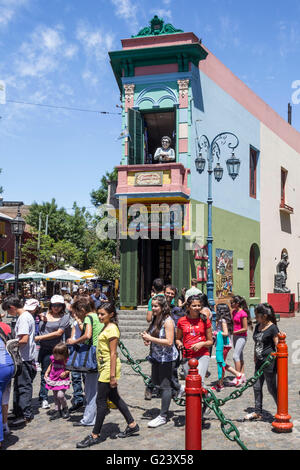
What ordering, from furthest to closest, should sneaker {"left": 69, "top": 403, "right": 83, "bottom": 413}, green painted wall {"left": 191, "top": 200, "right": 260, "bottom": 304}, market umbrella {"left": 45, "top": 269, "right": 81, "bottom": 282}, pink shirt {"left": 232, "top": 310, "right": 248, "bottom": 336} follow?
market umbrella {"left": 45, "top": 269, "right": 81, "bottom": 282}, green painted wall {"left": 191, "top": 200, "right": 260, "bottom": 304}, pink shirt {"left": 232, "top": 310, "right": 248, "bottom": 336}, sneaker {"left": 69, "top": 403, "right": 83, "bottom": 413}

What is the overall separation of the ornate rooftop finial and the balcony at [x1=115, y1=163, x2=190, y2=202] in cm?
518

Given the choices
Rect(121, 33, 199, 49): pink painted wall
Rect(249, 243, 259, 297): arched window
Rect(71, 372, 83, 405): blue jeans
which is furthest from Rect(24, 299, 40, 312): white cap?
Rect(249, 243, 259, 297): arched window

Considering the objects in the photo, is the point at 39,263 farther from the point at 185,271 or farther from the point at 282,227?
the point at 185,271

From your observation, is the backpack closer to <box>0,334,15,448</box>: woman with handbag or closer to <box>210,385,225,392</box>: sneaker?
<box>0,334,15,448</box>: woman with handbag

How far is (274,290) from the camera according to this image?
25547 mm

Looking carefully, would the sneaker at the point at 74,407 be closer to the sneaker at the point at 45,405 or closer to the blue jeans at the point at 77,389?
the blue jeans at the point at 77,389

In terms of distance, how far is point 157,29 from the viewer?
1892cm

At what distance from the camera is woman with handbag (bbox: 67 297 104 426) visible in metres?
6.51

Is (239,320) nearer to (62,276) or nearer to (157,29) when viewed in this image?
(157,29)

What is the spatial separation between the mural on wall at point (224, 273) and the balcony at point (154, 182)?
3567mm

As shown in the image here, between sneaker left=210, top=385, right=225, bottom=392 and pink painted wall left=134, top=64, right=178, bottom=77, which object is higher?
pink painted wall left=134, top=64, right=178, bottom=77

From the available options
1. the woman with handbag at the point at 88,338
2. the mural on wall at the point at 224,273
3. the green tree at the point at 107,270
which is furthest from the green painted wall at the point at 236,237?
the woman with handbag at the point at 88,338

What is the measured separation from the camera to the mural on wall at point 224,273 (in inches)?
794
